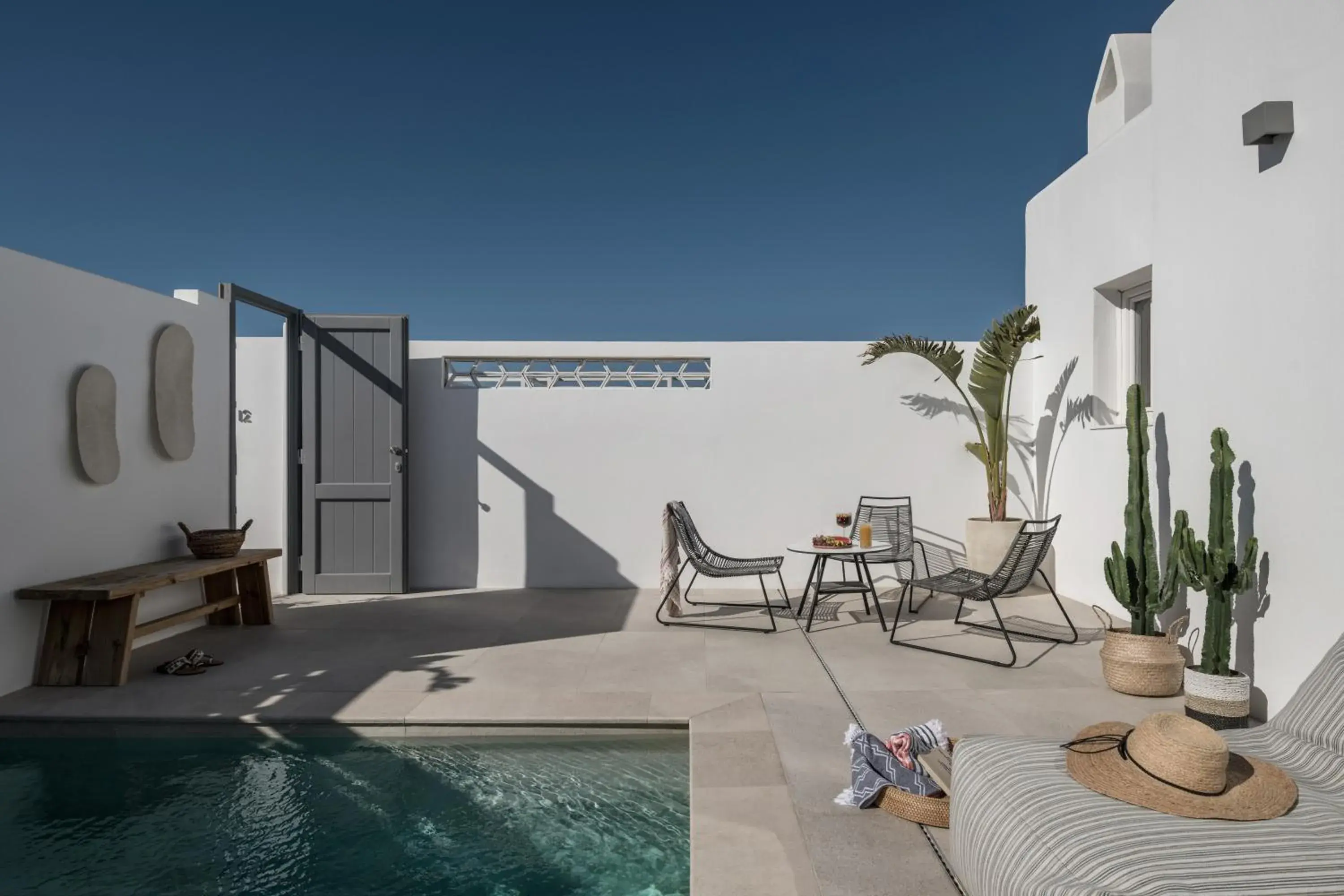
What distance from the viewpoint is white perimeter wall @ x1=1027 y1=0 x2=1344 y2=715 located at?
3.06m

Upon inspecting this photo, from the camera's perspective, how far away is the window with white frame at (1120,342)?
18.6 feet

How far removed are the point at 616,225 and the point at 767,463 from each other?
5.36 meters

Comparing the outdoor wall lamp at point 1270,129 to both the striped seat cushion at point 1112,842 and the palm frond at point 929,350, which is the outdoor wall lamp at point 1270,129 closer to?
the striped seat cushion at point 1112,842

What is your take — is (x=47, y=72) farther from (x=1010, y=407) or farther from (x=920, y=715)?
(x=1010, y=407)

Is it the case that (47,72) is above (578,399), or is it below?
above

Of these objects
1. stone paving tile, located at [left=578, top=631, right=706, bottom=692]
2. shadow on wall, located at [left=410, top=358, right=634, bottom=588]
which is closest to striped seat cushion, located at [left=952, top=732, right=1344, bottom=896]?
stone paving tile, located at [left=578, top=631, right=706, bottom=692]

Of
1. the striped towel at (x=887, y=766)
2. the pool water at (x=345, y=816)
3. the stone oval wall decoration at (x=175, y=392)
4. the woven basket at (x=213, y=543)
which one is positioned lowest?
the pool water at (x=345, y=816)

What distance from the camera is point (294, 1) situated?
6.91 m

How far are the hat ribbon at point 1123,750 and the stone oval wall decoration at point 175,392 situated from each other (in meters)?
5.70

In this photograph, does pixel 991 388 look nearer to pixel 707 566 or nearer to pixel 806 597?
pixel 806 597

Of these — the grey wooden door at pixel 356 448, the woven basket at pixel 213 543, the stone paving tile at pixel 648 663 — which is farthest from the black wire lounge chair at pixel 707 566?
the woven basket at pixel 213 543

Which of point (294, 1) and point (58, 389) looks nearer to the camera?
point (58, 389)

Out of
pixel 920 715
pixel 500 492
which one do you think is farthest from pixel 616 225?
pixel 920 715

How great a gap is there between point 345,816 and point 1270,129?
481 centimetres
